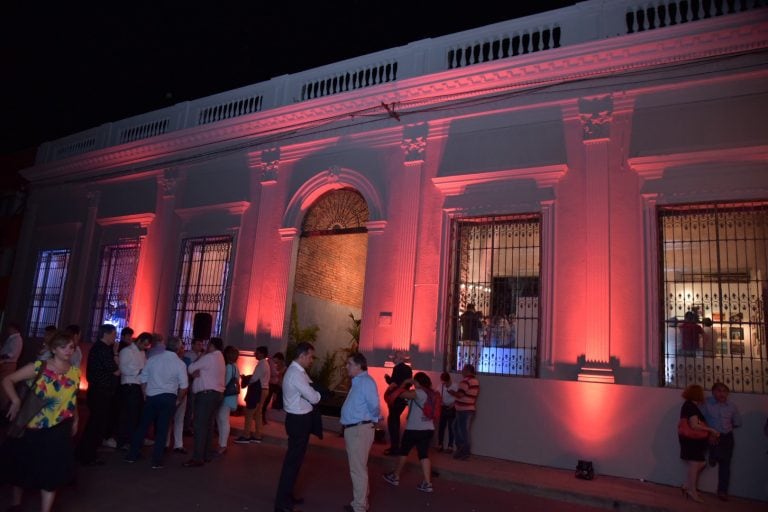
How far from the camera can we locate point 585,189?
942cm

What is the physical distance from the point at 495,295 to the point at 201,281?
713 cm

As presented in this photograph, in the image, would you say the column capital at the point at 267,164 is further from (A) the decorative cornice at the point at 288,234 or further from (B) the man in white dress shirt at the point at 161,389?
(B) the man in white dress shirt at the point at 161,389

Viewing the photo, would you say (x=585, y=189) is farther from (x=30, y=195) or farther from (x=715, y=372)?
(x=30, y=195)

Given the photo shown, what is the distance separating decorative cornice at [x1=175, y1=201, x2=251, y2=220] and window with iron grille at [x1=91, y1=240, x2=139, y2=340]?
5.79ft

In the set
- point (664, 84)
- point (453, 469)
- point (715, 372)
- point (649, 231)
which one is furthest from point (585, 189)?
point (453, 469)

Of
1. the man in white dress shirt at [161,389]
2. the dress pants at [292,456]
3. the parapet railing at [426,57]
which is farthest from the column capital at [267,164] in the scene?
the dress pants at [292,456]

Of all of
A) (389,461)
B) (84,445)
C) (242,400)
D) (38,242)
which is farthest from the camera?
(38,242)

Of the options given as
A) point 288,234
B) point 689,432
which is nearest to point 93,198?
point 288,234

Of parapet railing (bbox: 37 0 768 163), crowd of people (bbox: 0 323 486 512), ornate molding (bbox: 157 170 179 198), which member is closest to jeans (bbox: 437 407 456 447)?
crowd of people (bbox: 0 323 486 512)

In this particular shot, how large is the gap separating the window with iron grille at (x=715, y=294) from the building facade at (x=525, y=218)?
3 cm

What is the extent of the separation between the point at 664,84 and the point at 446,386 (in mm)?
5915

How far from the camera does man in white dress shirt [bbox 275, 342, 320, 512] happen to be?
17.7ft

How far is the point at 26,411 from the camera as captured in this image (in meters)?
4.46

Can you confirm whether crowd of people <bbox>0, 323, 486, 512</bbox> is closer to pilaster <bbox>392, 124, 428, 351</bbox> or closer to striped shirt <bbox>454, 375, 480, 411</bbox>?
striped shirt <bbox>454, 375, 480, 411</bbox>
